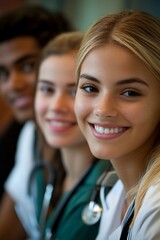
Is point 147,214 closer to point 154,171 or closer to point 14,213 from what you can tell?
point 154,171

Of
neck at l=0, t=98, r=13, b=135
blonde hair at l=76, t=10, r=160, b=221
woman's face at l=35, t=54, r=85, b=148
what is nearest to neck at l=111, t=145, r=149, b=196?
blonde hair at l=76, t=10, r=160, b=221

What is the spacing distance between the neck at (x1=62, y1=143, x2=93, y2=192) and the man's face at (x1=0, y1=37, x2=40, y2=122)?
0.42 meters

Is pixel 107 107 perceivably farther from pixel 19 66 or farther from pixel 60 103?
pixel 19 66

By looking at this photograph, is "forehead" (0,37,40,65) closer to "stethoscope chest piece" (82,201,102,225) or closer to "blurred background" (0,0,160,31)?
"blurred background" (0,0,160,31)

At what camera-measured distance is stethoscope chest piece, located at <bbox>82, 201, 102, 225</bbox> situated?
100 centimetres

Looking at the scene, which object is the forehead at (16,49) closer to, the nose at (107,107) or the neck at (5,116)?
the neck at (5,116)

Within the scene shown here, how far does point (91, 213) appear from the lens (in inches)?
40.2

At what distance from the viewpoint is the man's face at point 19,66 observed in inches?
63.6

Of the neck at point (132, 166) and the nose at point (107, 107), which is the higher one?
the nose at point (107, 107)

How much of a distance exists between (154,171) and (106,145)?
0.10 metres

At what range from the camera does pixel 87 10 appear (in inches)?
99.7

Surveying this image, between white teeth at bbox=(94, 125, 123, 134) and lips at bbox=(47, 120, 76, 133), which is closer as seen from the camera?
white teeth at bbox=(94, 125, 123, 134)

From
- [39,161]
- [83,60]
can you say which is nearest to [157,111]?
[83,60]

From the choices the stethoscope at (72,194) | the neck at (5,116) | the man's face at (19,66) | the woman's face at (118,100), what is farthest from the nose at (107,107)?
the neck at (5,116)
